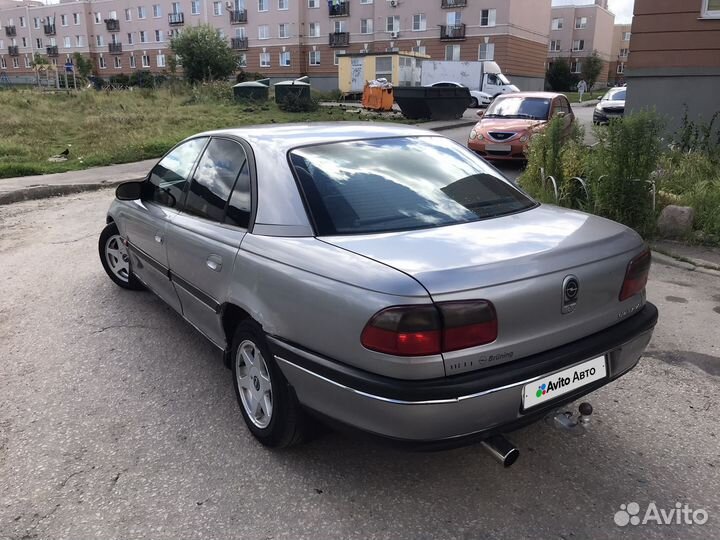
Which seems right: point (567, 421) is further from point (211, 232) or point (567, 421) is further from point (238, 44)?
point (238, 44)

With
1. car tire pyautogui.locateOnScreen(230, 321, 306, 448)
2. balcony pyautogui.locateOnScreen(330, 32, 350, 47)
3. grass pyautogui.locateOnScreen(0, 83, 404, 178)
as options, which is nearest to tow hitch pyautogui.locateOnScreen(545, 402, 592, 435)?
car tire pyautogui.locateOnScreen(230, 321, 306, 448)

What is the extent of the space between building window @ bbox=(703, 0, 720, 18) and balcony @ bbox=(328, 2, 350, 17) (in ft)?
164

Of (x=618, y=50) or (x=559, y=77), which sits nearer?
(x=559, y=77)

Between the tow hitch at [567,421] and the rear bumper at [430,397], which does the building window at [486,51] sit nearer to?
the tow hitch at [567,421]

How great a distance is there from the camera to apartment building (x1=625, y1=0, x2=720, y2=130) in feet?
35.6

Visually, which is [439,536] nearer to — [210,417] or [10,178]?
[210,417]

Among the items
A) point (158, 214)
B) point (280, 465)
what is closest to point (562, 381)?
point (280, 465)

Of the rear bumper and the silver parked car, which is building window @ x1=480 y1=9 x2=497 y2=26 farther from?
the rear bumper

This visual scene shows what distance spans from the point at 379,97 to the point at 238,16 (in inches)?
1672

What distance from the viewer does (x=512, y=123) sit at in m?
11.9

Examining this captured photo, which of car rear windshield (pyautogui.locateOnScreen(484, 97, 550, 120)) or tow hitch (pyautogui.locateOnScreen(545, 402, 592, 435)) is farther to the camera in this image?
car rear windshield (pyautogui.locateOnScreen(484, 97, 550, 120))

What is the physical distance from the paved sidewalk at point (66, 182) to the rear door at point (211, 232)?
7.92 meters

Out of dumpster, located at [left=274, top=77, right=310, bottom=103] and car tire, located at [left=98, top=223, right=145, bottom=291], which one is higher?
dumpster, located at [left=274, top=77, right=310, bottom=103]

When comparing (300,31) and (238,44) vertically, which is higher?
(300,31)
